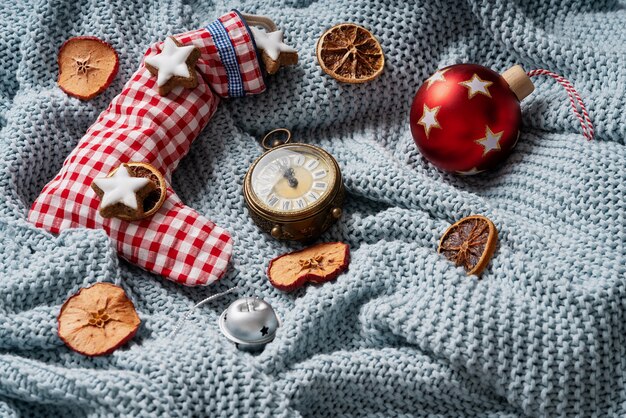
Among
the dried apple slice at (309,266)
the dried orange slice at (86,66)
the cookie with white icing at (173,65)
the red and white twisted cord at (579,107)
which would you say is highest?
the red and white twisted cord at (579,107)

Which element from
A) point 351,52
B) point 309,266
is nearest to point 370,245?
point 309,266

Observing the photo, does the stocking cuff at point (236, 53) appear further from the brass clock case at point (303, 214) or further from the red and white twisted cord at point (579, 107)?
the red and white twisted cord at point (579, 107)

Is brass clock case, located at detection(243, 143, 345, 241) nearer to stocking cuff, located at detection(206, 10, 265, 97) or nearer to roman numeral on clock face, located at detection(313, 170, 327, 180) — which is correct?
roman numeral on clock face, located at detection(313, 170, 327, 180)

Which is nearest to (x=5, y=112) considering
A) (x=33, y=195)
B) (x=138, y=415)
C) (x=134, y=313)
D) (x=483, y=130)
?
(x=33, y=195)

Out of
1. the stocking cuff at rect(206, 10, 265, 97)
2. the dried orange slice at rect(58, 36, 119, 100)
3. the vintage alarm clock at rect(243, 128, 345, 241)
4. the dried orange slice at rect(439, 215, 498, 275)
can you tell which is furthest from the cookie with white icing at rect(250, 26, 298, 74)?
the dried orange slice at rect(439, 215, 498, 275)

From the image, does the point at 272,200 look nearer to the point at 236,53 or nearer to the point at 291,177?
the point at 291,177

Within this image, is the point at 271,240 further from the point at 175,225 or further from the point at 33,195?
the point at 33,195

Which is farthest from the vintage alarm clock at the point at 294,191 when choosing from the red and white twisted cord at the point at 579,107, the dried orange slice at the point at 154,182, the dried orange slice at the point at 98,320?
the red and white twisted cord at the point at 579,107
